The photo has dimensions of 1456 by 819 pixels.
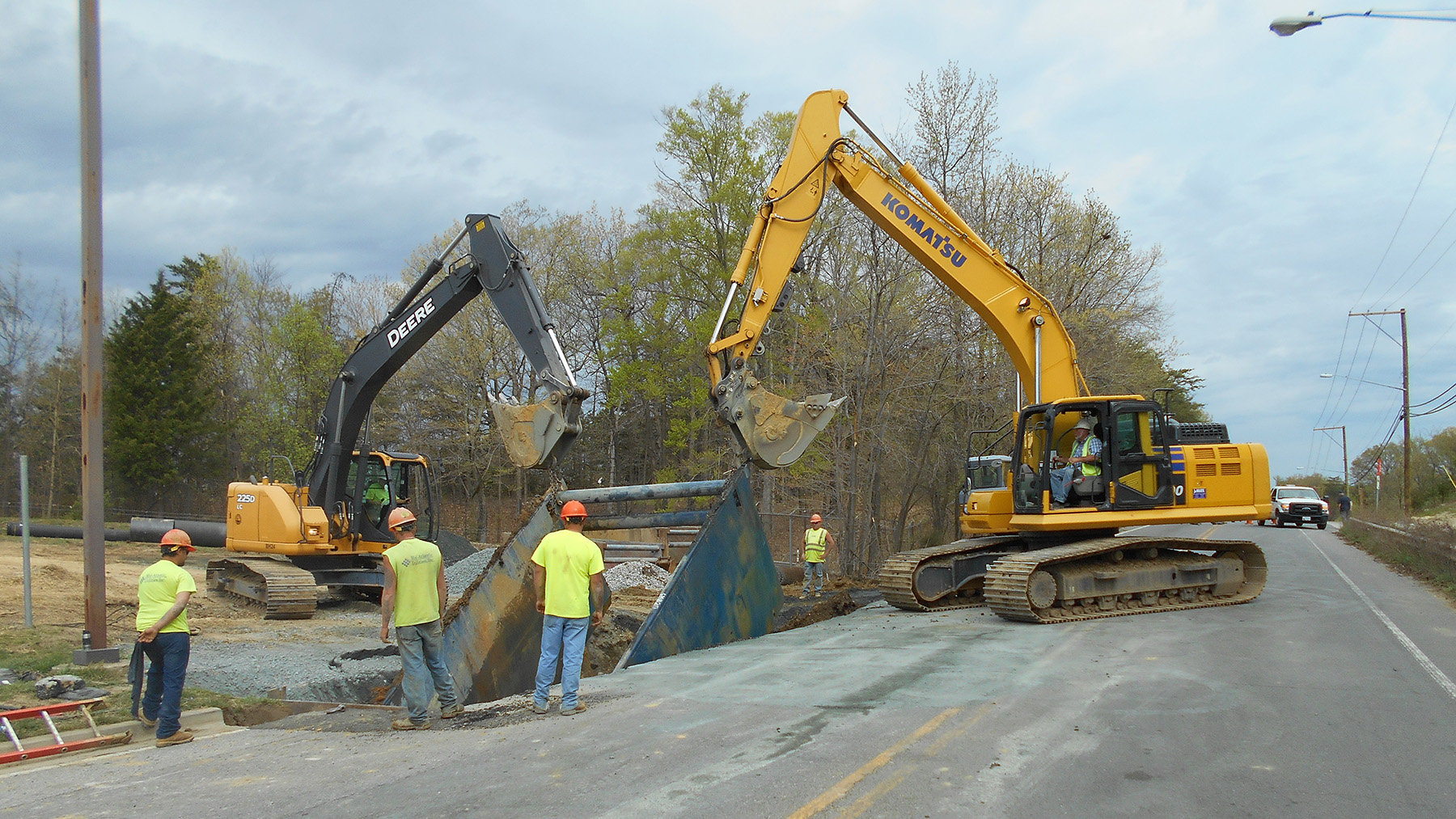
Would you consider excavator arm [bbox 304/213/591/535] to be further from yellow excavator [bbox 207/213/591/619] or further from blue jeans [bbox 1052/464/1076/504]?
blue jeans [bbox 1052/464/1076/504]

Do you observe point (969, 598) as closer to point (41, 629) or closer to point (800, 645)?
point (800, 645)

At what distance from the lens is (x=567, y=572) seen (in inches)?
262

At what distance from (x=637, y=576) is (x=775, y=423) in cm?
859

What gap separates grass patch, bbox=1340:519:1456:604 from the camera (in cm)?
1554

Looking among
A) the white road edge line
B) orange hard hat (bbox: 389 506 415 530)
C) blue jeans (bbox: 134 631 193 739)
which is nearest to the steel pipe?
orange hard hat (bbox: 389 506 415 530)

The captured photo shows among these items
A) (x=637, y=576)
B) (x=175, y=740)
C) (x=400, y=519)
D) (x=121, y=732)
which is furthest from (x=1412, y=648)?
(x=637, y=576)

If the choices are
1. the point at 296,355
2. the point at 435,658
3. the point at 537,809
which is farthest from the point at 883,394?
the point at 296,355

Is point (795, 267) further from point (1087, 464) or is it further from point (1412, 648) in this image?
point (1412, 648)

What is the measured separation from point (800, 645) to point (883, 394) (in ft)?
44.1

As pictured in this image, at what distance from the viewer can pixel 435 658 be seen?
7.06 meters

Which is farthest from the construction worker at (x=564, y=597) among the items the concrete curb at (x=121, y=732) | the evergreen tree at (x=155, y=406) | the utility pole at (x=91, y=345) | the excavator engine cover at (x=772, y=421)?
the evergreen tree at (x=155, y=406)

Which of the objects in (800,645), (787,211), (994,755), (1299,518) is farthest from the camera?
(1299,518)

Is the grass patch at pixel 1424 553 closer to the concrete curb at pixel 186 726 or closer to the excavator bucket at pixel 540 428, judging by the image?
the excavator bucket at pixel 540 428

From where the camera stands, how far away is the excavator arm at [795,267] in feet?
32.4
